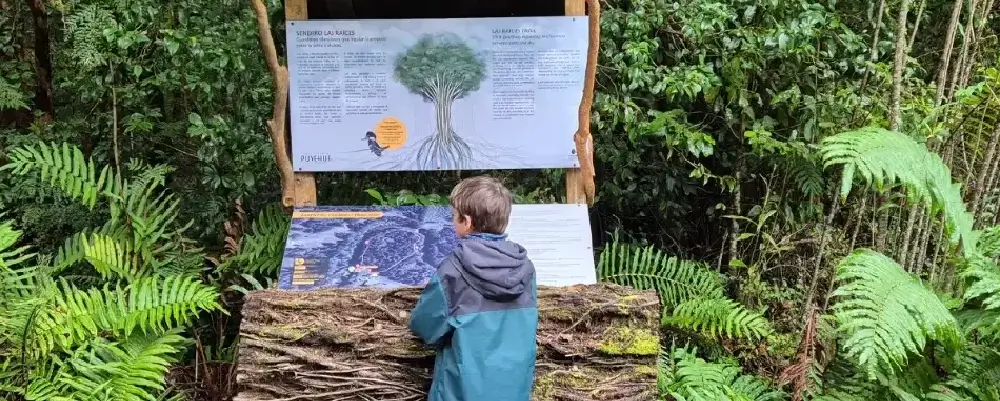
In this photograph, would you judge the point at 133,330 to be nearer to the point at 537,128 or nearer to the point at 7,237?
the point at 7,237

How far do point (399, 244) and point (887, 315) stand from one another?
1927 millimetres

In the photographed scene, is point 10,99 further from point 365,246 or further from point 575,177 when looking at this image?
point 575,177

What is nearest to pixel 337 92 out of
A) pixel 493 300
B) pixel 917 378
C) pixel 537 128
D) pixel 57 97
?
Answer: pixel 537 128

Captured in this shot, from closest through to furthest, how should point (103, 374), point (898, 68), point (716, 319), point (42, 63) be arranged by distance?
point (103, 374) < point (898, 68) < point (716, 319) < point (42, 63)

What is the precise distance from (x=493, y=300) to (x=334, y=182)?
2.32 metres

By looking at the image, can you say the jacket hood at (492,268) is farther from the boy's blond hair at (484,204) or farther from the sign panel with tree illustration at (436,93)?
the sign panel with tree illustration at (436,93)

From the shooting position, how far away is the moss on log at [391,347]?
2.69m

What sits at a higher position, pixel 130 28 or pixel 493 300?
pixel 130 28

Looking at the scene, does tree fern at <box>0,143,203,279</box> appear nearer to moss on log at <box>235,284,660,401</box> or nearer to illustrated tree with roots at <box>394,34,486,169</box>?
moss on log at <box>235,284,660,401</box>

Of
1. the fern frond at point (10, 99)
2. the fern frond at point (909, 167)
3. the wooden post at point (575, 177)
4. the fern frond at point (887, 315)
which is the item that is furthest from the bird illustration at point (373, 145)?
the fern frond at point (10, 99)

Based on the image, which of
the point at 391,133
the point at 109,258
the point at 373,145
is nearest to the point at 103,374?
the point at 109,258

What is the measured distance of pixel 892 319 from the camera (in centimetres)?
251

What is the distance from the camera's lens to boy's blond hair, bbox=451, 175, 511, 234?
7.81 feet

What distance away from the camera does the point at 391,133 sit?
11.0ft
